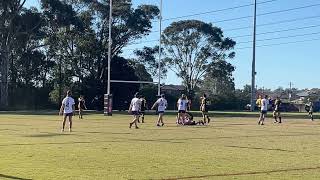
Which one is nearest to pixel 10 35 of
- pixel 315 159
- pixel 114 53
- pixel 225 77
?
pixel 114 53

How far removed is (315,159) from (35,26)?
5832 centimetres

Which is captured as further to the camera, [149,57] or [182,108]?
[149,57]

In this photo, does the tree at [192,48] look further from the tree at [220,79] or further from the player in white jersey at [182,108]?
the player in white jersey at [182,108]

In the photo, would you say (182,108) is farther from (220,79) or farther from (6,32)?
(220,79)

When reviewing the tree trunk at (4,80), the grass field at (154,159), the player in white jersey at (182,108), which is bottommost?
the grass field at (154,159)

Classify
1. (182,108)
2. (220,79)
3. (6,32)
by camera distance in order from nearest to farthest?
1. (182,108)
2. (6,32)
3. (220,79)

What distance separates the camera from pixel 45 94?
73.6 meters

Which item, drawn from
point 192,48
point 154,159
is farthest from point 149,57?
point 154,159

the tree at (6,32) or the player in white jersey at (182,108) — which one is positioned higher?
the tree at (6,32)

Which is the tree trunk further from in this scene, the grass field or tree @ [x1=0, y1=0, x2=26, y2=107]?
the grass field

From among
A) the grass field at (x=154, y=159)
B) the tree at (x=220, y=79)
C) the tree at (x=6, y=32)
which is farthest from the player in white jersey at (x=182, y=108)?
the tree at (x=220, y=79)

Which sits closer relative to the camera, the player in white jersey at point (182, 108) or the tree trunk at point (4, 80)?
the player in white jersey at point (182, 108)

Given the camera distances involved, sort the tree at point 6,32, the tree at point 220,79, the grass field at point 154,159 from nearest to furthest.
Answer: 1. the grass field at point 154,159
2. the tree at point 6,32
3. the tree at point 220,79

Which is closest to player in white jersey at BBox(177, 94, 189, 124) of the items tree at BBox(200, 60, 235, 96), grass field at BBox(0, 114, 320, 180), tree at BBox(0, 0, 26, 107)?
grass field at BBox(0, 114, 320, 180)
